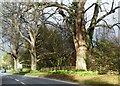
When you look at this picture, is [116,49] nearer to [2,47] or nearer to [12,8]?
[12,8]

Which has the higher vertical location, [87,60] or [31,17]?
[31,17]

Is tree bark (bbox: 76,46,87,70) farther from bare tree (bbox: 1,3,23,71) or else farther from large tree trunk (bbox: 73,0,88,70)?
bare tree (bbox: 1,3,23,71)

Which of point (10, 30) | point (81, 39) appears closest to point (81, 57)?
point (81, 39)

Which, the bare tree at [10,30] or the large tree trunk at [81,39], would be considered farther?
the bare tree at [10,30]

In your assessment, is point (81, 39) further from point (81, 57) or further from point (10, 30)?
point (10, 30)

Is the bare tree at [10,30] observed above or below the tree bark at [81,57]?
above

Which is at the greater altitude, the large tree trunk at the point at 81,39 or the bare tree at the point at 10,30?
the bare tree at the point at 10,30

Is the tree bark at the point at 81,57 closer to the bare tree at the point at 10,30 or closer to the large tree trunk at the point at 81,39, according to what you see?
the large tree trunk at the point at 81,39

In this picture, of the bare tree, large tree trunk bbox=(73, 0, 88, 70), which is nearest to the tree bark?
large tree trunk bbox=(73, 0, 88, 70)

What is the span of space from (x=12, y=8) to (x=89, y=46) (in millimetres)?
16717

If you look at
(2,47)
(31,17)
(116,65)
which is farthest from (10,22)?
(116,65)

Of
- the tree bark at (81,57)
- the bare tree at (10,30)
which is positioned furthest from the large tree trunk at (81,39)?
the bare tree at (10,30)

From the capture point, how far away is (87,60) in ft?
121

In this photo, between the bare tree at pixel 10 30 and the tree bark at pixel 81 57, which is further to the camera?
the bare tree at pixel 10 30
